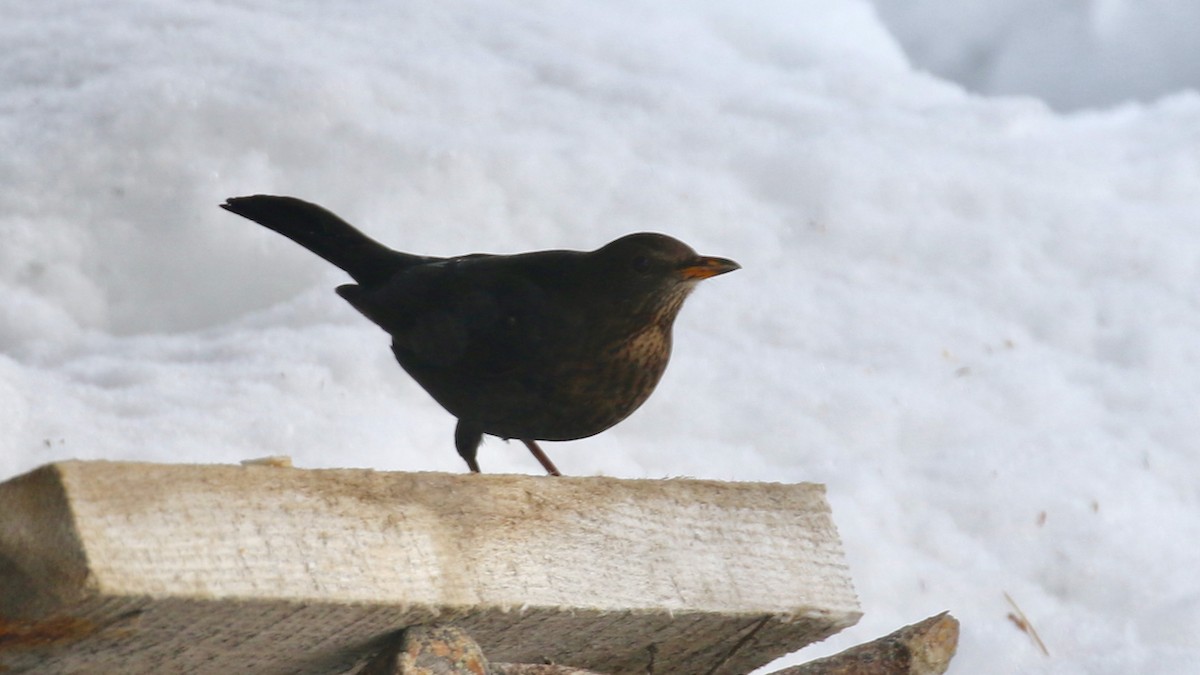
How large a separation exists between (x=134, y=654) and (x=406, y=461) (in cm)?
221

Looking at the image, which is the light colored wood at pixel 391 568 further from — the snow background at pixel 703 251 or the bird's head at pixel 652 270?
the snow background at pixel 703 251

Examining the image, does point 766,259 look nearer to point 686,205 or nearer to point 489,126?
point 686,205

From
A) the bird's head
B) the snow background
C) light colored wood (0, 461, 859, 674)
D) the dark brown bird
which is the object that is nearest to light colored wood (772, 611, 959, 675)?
light colored wood (0, 461, 859, 674)

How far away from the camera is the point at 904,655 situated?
2.71 metres

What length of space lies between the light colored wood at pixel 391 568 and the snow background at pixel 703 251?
63.5 inches

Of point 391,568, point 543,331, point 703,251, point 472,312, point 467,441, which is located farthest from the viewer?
point 703,251

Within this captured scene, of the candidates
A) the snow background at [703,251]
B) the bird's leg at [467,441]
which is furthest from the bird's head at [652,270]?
the snow background at [703,251]

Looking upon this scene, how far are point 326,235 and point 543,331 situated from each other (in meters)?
0.73

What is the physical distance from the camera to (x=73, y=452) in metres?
4.05

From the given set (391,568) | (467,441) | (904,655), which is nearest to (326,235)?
(467,441)

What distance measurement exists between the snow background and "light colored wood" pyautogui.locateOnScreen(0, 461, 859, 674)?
1614 mm

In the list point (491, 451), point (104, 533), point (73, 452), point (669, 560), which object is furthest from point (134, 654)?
point (491, 451)

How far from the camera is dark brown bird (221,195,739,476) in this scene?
324 centimetres

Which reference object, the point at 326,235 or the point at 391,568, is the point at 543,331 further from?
the point at 391,568
